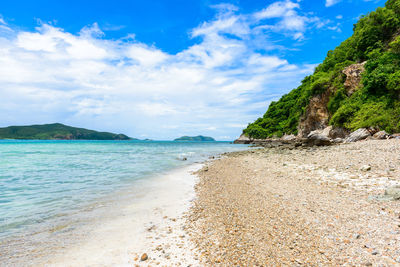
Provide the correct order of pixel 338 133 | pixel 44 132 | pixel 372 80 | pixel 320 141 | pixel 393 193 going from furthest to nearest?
pixel 44 132
pixel 338 133
pixel 320 141
pixel 372 80
pixel 393 193

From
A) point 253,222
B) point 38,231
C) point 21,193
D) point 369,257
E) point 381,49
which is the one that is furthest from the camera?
point 381,49

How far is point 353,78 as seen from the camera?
29078mm

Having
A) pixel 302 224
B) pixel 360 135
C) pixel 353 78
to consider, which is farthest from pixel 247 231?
pixel 353 78

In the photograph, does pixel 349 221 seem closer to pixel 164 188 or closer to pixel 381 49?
pixel 164 188

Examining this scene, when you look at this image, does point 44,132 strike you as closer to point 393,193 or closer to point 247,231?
point 247,231

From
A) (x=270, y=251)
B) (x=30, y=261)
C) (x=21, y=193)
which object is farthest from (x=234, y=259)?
(x=21, y=193)

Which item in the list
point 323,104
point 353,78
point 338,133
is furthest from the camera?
point 323,104

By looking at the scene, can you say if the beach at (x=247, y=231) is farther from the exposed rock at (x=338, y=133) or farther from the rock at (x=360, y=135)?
the exposed rock at (x=338, y=133)

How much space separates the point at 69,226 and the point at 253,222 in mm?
5297

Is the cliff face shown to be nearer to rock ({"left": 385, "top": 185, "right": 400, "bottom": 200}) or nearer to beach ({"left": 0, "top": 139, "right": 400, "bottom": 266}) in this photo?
beach ({"left": 0, "top": 139, "right": 400, "bottom": 266})

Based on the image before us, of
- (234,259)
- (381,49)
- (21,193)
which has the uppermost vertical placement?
(381,49)

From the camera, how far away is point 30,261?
3.66m

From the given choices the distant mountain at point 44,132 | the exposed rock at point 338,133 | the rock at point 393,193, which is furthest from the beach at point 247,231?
the distant mountain at point 44,132

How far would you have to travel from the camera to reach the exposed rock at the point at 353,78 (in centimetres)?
2838
